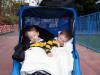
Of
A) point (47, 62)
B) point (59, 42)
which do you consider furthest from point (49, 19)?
point (47, 62)

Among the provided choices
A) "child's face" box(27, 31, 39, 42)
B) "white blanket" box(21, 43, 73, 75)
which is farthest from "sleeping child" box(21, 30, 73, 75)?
"child's face" box(27, 31, 39, 42)

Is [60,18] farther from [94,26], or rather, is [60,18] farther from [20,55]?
[94,26]

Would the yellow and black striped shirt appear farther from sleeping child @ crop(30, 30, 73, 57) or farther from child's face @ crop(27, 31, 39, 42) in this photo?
child's face @ crop(27, 31, 39, 42)

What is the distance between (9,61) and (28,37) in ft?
9.20

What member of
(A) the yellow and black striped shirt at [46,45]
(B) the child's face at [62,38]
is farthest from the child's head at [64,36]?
(A) the yellow and black striped shirt at [46,45]

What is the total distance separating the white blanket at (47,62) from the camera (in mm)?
2521

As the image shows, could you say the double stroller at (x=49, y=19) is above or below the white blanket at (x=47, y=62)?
above

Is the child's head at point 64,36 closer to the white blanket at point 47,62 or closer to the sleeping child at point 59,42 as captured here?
the sleeping child at point 59,42

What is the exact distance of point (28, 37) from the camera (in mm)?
3156

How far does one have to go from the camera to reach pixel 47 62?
8.59 ft

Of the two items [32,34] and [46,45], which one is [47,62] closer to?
[46,45]

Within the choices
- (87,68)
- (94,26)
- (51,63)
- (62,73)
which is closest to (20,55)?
(51,63)

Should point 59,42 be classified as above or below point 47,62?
above

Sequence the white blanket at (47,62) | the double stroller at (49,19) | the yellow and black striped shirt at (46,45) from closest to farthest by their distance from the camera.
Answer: the white blanket at (47,62)
the yellow and black striped shirt at (46,45)
the double stroller at (49,19)
